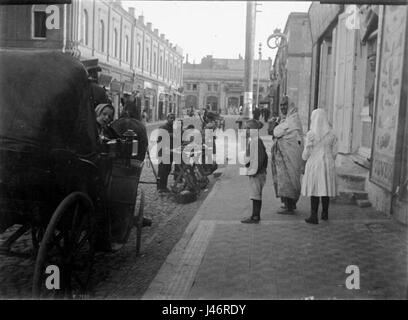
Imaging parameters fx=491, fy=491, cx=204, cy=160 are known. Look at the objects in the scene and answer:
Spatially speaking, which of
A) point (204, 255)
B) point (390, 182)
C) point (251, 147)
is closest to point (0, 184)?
point (204, 255)

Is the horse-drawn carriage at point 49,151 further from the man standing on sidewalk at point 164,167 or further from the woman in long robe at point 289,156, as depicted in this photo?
the man standing on sidewalk at point 164,167

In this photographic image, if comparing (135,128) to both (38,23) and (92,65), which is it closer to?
(92,65)

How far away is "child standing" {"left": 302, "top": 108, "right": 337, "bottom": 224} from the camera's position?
641 cm

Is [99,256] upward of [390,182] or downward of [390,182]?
downward

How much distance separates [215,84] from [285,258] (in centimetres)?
1254

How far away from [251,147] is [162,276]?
2.62 meters

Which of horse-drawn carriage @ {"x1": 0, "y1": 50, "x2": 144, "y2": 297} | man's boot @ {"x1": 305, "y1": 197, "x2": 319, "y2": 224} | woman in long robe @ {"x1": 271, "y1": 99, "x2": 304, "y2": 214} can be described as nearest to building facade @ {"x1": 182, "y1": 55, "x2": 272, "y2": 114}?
woman in long robe @ {"x1": 271, "y1": 99, "x2": 304, "y2": 214}

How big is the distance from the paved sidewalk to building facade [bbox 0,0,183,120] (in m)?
11.9

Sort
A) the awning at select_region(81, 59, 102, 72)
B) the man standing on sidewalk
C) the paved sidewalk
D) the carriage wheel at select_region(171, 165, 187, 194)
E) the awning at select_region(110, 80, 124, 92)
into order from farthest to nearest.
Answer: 1. the awning at select_region(110, 80, 124, 92)
2. the man standing on sidewalk
3. the carriage wheel at select_region(171, 165, 187, 194)
4. the awning at select_region(81, 59, 102, 72)
5. the paved sidewalk

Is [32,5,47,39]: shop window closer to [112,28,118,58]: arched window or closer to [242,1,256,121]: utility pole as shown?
[112,28,118,58]: arched window

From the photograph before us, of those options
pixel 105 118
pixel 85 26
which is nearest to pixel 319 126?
pixel 105 118

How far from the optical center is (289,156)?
723 cm

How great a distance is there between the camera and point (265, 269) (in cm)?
449
